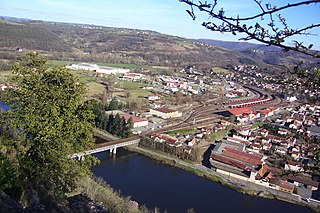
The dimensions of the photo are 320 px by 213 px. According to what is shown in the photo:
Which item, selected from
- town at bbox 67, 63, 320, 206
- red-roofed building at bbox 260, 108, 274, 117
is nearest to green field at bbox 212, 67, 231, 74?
town at bbox 67, 63, 320, 206

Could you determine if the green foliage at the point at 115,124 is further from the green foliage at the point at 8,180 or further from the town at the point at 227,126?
the green foliage at the point at 8,180

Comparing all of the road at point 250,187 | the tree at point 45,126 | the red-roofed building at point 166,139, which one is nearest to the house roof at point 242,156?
the road at point 250,187

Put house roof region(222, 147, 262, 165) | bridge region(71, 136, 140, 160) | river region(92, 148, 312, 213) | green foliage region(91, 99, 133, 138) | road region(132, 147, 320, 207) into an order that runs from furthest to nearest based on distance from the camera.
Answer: green foliage region(91, 99, 133, 138) → bridge region(71, 136, 140, 160) → house roof region(222, 147, 262, 165) → road region(132, 147, 320, 207) → river region(92, 148, 312, 213)

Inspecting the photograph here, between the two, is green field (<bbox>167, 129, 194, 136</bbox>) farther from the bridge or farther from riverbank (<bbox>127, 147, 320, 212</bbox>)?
riverbank (<bbox>127, 147, 320, 212</bbox>)

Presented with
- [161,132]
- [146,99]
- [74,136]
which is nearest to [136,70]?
[146,99]

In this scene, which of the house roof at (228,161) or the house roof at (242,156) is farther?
the house roof at (242,156)

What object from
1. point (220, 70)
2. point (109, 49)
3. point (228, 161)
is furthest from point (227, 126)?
point (109, 49)

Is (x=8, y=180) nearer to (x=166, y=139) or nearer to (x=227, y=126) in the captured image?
(x=166, y=139)
